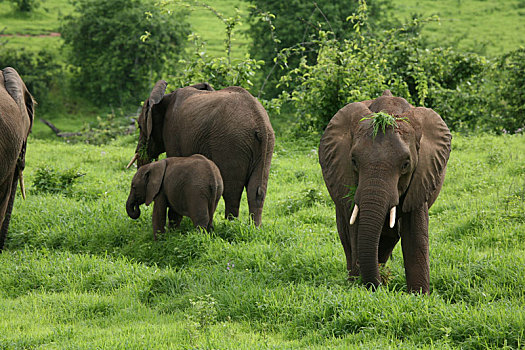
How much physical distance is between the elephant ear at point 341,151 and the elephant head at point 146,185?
2.63m

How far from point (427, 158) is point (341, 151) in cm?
77

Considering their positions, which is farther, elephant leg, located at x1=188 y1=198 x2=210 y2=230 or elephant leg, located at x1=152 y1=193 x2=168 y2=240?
elephant leg, located at x1=152 y1=193 x2=168 y2=240

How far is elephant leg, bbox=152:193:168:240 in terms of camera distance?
811cm

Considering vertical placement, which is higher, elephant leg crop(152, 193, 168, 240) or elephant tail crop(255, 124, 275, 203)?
elephant tail crop(255, 124, 275, 203)

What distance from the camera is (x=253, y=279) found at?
6.61m

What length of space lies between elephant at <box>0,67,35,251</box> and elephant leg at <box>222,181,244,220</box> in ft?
8.56

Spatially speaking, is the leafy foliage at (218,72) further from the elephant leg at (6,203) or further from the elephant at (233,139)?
the elephant leg at (6,203)

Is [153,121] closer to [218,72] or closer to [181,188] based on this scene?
[181,188]

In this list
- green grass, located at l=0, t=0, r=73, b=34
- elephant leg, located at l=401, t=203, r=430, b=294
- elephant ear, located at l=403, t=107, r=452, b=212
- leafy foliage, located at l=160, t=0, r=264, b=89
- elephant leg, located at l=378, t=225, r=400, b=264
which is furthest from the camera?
green grass, located at l=0, t=0, r=73, b=34

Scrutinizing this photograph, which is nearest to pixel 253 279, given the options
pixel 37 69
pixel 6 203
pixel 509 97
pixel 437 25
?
pixel 6 203

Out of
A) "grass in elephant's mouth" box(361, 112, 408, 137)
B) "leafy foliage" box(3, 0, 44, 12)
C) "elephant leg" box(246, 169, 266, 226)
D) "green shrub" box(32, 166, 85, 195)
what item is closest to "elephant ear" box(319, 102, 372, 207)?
"grass in elephant's mouth" box(361, 112, 408, 137)

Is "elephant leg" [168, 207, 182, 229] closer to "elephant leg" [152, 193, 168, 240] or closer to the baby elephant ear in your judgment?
"elephant leg" [152, 193, 168, 240]

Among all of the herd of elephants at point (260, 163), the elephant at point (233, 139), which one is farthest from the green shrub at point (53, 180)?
the elephant at point (233, 139)

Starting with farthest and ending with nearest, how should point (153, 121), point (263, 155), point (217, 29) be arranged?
point (217, 29), point (153, 121), point (263, 155)
